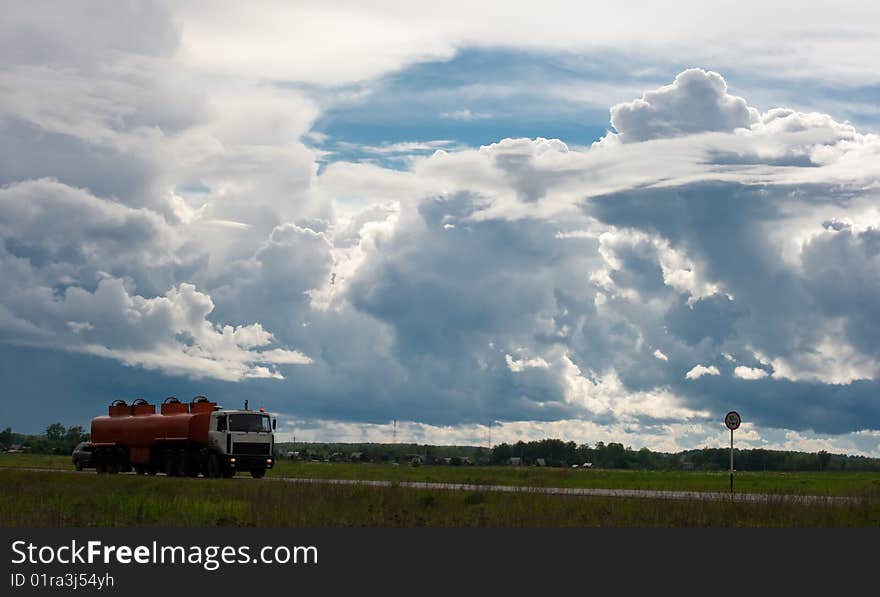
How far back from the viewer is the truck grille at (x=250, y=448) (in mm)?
65250

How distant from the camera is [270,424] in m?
66.8

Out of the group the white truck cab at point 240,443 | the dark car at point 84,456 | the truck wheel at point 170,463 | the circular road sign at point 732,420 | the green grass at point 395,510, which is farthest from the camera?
the dark car at point 84,456

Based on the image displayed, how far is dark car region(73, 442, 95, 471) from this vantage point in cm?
8369

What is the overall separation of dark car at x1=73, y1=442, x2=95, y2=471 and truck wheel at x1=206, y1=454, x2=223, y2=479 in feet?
66.1

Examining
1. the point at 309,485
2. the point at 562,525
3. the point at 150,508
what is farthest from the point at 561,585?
the point at 309,485

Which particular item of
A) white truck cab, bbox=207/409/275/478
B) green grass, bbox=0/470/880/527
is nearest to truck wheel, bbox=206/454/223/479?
white truck cab, bbox=207/409/275/478

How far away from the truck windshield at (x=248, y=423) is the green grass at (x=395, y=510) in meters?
18.6

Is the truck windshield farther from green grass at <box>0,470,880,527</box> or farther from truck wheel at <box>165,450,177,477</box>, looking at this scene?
green grass at <box>0,470,880,527</box>

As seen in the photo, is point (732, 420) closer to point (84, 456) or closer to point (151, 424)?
point (151, 424)

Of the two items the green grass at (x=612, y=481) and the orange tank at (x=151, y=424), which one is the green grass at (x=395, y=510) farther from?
the orange tank at (x=151, y=424)

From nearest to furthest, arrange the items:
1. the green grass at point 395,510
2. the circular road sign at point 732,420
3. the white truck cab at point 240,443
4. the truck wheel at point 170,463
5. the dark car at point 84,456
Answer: the green grass at point 395,510 → the circular road sign at point 732,420 → the white truck cab at point 240,443 → the truck wheel at point 170,463 → the dark car at point 84,456

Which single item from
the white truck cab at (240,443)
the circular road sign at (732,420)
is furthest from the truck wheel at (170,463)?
the circular road sign at (732,420)

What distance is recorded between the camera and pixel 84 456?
3344 inches

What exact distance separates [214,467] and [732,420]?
1218 inches
